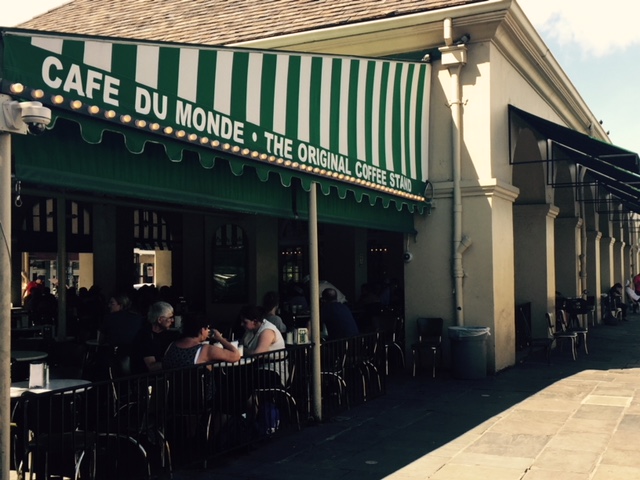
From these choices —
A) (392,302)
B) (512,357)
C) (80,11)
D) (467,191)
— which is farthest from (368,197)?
(80,11)

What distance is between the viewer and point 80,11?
17266 millimetres

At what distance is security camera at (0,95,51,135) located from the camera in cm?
399

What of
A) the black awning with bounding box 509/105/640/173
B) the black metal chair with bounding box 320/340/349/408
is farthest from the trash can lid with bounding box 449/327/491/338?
the black awning with bounding box 509/105/640/173

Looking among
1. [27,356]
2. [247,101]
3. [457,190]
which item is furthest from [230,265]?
[247,101]

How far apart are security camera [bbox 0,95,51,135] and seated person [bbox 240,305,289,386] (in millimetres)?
3476

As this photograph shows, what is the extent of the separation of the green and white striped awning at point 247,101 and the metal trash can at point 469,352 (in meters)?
2.16

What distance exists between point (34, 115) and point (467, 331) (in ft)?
26.1

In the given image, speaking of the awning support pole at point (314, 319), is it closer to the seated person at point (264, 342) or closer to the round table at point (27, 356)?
the seated person at point (264, 342)

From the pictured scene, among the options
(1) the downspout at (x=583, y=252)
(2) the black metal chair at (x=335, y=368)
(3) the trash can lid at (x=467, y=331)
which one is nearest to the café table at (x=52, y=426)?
(2) the black metal chair at (x=335, y=368)

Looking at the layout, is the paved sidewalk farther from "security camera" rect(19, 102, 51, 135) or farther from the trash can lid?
"security camera" rect(19, 102, 51, 135)

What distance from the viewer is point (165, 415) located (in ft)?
18.2

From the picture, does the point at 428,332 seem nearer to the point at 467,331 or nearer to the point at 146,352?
the point at 467,331

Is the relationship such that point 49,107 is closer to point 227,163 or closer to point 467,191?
point 227,163

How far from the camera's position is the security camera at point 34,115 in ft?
13.1
